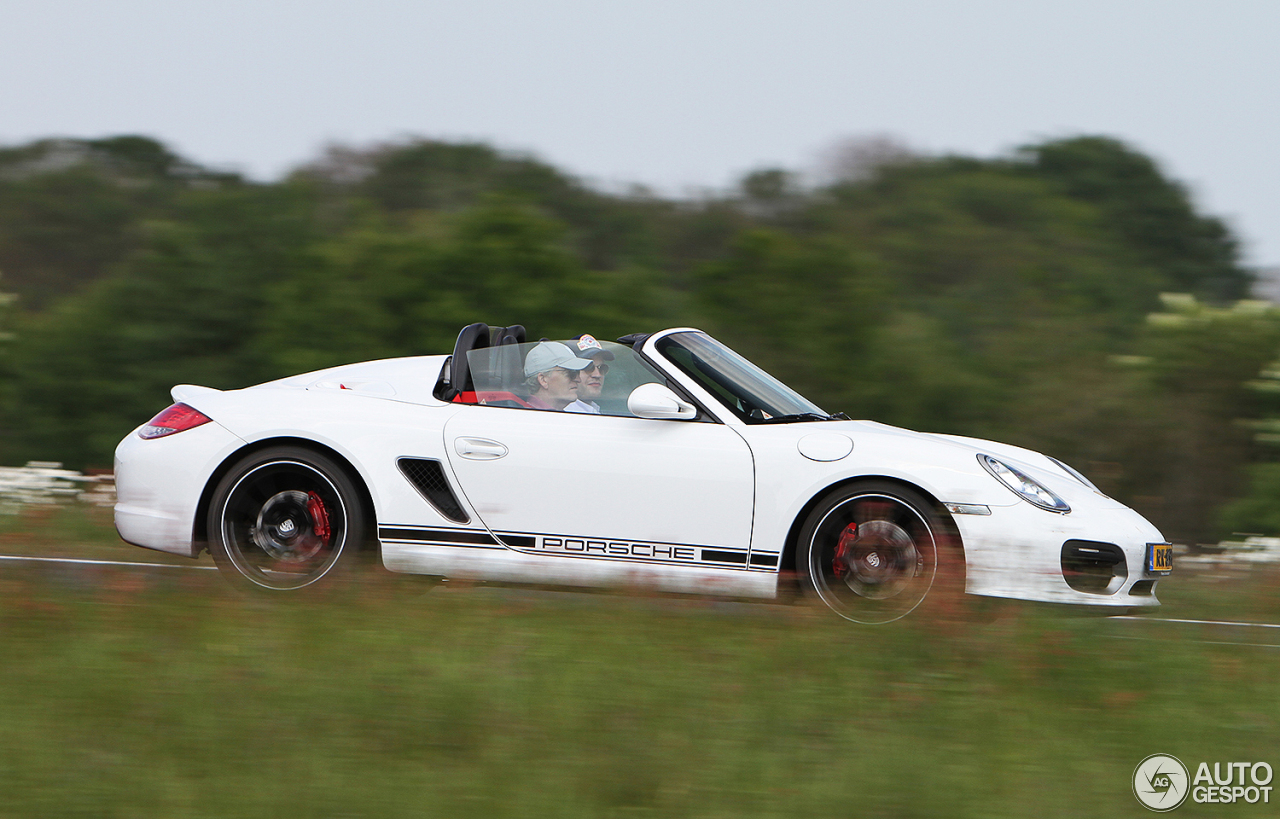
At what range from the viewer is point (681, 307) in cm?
2212

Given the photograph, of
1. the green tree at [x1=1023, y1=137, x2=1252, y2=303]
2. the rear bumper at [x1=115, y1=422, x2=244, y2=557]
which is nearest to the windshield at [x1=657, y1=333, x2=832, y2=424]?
the rear bumper at [x1=115, y1=422, x2=244, y2=557]

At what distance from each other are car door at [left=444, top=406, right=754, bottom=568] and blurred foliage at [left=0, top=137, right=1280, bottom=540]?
13.3 m

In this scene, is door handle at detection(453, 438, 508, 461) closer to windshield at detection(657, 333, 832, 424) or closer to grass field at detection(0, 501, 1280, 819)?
grass field at detection(0, 501, 1280, 819)

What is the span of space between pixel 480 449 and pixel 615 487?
630 mm

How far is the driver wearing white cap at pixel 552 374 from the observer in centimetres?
570

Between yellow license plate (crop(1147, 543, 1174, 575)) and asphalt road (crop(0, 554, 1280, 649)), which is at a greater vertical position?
yellow license plate (crop(1147, 543, 1174, 575))

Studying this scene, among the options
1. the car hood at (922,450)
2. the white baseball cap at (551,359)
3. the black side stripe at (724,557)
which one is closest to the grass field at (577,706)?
the black side stripe at (724,557)

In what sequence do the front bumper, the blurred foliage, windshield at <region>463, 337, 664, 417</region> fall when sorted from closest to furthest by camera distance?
the front bumper, windshield at <region>463, 337, 664, 417</region>, the blurred foliage

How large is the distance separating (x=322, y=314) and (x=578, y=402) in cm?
1727

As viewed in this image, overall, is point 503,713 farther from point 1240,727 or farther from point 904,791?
point 1240,727

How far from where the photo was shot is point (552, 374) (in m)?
5.78

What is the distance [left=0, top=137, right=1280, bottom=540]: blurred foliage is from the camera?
17.9 m

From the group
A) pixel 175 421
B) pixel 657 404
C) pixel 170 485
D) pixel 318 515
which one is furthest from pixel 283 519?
pixel 657 404

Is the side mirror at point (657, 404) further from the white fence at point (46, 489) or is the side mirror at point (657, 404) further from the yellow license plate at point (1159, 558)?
the white fence at point (46, 489)
